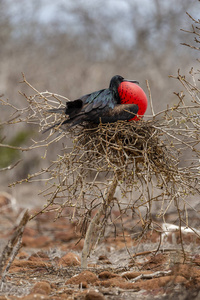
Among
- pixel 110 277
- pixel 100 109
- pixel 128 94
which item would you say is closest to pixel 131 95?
pixel 128 94

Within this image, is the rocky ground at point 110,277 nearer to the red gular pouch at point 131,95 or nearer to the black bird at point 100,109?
the black bird at point 100,109

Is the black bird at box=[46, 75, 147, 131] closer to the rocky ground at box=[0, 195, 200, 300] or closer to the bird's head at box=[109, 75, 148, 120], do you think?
the bird's head at box=[109, 75, 148, 120]

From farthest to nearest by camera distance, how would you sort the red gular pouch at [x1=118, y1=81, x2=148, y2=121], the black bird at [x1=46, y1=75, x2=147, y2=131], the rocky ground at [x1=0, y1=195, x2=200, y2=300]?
the red gular pouch at [x1=118, y1=81, x2=148, y2=121] < the black bird at [x1=46, y1=75, x2=147, y2=131] < the rocky ground at [x1=0, y1=195, x2=200, y2=300]

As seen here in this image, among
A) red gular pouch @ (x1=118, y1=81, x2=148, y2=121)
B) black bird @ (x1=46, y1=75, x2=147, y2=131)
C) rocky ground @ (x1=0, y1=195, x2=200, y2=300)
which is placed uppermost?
red gular pouch @ (x1=118, y1=81, x2=148, y2=121)

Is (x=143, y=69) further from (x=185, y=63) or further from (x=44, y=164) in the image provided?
(x=44, y=164)

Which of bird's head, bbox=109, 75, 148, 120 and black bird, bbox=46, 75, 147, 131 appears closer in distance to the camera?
black bird, bbox=46, 75, 147, 131

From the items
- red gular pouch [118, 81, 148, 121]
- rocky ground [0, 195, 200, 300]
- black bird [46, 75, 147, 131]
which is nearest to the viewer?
rocky ground [0, 195, 200, 300]

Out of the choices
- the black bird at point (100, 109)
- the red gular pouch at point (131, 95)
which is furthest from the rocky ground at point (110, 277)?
the red gular pouch at point (131, 95)

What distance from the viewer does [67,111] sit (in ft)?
9.07

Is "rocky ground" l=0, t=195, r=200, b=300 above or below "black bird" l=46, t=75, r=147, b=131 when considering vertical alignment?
below

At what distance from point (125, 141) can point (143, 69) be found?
657 cm

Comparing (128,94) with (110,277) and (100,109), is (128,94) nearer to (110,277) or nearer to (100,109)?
(100,109)

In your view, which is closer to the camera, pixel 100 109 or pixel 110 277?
pixel 100 109

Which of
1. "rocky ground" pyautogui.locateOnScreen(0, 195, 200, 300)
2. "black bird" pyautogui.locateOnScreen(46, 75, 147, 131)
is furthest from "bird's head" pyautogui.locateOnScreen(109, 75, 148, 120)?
"rocky ground" pyautogui.locateOnScreen(0, 195, 200, 300)
